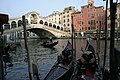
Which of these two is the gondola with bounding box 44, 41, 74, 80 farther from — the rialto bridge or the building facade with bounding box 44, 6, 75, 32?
the building facade with bounding box 44, 6, 75, 32

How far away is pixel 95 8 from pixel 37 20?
1063 cm

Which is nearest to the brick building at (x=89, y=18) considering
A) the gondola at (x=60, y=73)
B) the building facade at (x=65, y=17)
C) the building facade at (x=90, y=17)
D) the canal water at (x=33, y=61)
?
the building facade at (x=90, y=17)

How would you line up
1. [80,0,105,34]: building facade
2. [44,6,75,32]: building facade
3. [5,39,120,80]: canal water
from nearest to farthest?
[5,39,120,80]: canal water < [80,0,105,34]: building facade < [44,6,75,32]: building facade

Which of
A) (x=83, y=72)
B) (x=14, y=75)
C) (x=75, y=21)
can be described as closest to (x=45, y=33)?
(x=75, y=21)

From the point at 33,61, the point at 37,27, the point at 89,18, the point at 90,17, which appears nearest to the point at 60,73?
the point at 33,61

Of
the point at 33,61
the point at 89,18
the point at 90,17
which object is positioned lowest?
the point at 33,61

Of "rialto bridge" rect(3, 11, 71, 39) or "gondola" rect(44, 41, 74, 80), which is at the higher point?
"rialto bridge" rect(3, 11, 71, 39)

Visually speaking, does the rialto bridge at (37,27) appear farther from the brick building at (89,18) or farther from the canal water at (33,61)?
the canal water at (33,61)

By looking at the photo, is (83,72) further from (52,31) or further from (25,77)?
(52,31)

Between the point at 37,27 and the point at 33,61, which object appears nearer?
the point at 33,61

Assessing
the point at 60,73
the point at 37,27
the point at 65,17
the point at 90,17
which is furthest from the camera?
the point at 65,17

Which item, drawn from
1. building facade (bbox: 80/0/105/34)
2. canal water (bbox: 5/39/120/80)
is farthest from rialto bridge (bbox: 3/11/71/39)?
canal water (bbox: 5/39/120/80)

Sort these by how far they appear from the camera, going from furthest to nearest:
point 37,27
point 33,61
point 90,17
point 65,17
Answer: point 65,17 < point 90,17 < point 37,27 < point 33,61

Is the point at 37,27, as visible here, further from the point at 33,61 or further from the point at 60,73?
the point at 60,73
